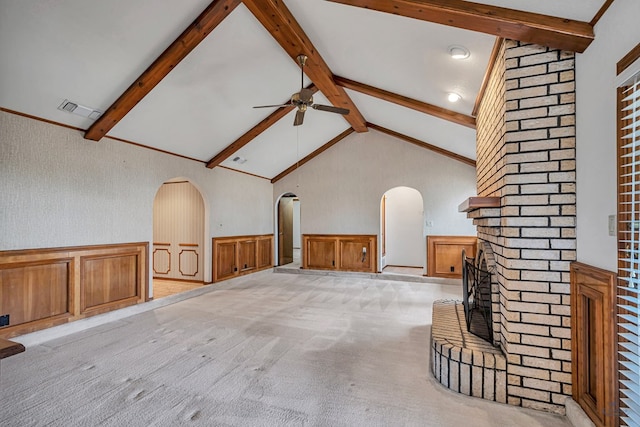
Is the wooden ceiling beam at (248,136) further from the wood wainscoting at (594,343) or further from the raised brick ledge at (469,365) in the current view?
the wood wainscoting at (594,343)

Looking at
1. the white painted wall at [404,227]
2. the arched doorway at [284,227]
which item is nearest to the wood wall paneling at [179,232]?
the arched doorway at [284,227]

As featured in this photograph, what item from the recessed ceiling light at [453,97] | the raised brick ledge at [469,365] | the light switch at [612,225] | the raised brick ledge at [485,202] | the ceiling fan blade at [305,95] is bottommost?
the raised brick ledge at [469,365]

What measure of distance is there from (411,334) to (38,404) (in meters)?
3.43

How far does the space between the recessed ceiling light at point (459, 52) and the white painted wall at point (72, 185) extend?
14.6 ft

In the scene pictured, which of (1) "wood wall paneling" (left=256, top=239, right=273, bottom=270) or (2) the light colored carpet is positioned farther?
(1) "wood wall paneling" (left=256, top=239, right=273, bottom=270)

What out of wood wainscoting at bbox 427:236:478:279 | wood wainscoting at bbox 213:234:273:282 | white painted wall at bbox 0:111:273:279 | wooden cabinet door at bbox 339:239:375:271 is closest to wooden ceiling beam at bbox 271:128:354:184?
wood wainscoting at bbox 213:234:273:282

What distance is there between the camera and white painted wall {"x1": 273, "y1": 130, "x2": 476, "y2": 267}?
665cm

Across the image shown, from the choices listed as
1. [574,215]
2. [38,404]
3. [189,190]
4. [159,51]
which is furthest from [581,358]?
[189,190]

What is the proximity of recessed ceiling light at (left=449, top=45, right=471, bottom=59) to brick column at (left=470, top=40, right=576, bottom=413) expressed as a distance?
1.86 ft

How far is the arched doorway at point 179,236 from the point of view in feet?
21.2

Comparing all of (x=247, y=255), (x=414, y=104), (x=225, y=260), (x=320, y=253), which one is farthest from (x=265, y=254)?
(x=414, y=104)

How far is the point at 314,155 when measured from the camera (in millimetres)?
7918

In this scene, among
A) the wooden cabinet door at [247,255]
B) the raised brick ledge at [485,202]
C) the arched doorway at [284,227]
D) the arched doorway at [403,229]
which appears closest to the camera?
the raised brick ledge at [485,202]

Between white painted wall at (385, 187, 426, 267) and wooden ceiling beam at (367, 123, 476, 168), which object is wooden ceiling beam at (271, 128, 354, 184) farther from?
white painted wall at (385, 187, 426, 267)
